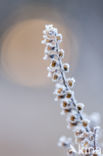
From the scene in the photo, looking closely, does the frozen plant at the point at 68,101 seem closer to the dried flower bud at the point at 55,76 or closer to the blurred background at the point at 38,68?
the dried flower bud at the point at 55,76

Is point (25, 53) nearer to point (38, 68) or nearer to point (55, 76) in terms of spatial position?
point (38, 68)

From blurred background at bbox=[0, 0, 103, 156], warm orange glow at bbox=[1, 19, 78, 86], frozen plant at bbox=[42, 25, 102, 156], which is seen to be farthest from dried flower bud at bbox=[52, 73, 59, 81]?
warm orange glow at bbox=[1, 19, 78, 86]

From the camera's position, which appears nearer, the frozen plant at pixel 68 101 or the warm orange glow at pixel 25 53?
the frozen plant at pixel 68 101

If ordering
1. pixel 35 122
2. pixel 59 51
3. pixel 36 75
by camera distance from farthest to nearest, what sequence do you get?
pixel 36 75 → pixel 35 122 → pixel 59 51

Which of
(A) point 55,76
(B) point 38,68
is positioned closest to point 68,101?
(A) point 55,76

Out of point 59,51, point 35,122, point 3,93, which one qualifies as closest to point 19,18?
point 3,93

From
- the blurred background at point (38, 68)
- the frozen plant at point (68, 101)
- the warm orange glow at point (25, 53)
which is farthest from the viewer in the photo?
the warm orange glow at point (25, 53)

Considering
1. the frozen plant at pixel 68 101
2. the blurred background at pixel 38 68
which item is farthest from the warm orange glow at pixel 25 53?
the frozen plant at pixel 68 101

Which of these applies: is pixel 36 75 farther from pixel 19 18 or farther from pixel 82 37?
pixel 19 18
